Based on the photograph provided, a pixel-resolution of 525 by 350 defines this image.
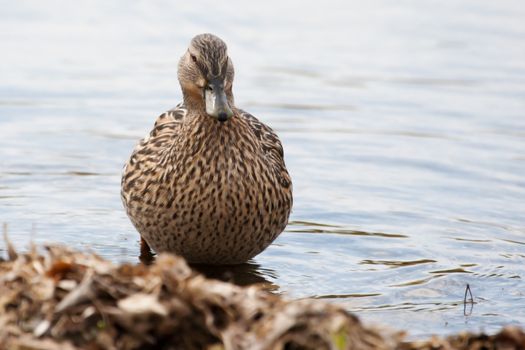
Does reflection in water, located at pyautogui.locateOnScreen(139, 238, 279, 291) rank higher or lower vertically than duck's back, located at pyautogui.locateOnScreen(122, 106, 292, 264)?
lower

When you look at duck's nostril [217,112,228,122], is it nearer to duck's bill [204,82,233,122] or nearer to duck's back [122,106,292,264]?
duck's bill [204,82,233,122]

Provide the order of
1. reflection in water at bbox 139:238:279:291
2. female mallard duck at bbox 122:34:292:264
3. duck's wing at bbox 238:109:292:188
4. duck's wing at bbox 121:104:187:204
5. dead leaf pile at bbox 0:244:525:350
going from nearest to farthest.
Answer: dead leaf pile at bbox 0:244:525:350, female mallard duck at bbox 122:34:292:264, duck's wing at bbox 121:104:187:204, reflection in water at bbox 139:238:279:291, duck's wing at bbox 238:109:292:188

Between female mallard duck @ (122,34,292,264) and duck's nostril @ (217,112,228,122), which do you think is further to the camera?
female mallard duck @ (122,34,292,264)

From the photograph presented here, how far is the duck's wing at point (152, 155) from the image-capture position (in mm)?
7926

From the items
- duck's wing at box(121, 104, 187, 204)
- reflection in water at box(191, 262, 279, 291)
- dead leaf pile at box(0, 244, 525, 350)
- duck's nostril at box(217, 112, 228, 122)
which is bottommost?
reflection in water at box(191, 262, 279, 291)

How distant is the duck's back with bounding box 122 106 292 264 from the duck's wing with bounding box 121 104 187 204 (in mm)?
10

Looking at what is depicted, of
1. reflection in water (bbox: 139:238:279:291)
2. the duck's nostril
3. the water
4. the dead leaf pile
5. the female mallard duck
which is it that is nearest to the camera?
the dead leaf pile

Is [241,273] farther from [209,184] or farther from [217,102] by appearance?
[217,102]

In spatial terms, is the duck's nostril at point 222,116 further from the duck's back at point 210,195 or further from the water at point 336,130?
the water at point 336,130

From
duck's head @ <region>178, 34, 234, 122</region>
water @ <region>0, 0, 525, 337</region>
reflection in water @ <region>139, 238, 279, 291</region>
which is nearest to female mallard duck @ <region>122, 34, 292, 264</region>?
duck's head @ <region>178, 34, 234, 122</region>

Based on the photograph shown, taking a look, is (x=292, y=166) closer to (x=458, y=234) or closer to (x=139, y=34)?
(x=458, y=234)

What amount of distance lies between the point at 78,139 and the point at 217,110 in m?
4.22

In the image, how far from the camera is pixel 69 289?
16.2 feet

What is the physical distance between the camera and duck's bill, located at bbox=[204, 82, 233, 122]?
23.7 feet
